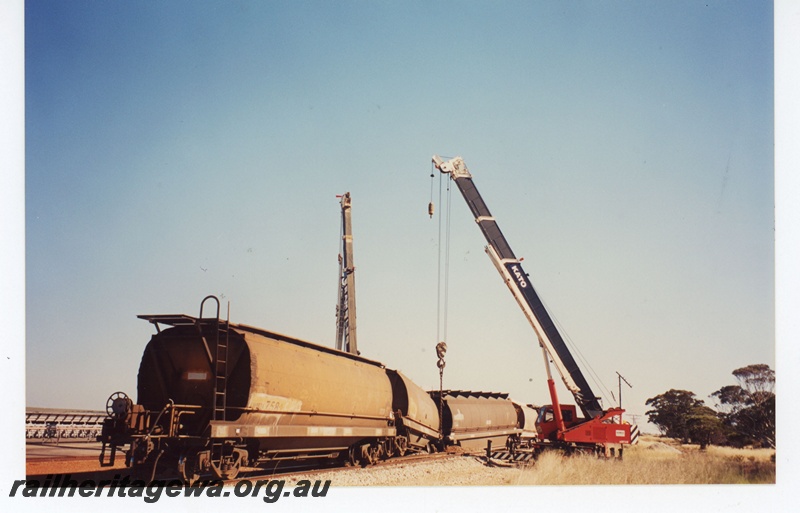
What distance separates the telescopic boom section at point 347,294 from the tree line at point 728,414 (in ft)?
36.2

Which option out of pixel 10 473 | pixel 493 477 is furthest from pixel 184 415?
pixel 493 477

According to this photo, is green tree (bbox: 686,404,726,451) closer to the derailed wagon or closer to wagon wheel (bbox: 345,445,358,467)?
wagon wheel (bbox: 345,445,358,467)

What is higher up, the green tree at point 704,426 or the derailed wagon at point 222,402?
the derailed wagon at point 222,402

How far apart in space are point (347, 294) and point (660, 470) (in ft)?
47.8

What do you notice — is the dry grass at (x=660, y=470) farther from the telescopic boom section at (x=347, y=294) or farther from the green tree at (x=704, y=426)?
the telescopic boom section at (x=347, y=294)

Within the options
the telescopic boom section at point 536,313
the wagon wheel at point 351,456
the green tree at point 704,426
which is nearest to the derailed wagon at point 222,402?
the wagon wheel at point 351,456

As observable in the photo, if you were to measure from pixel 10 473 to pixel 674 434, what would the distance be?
20.3 metres

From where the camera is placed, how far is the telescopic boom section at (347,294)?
Result: 2630 centimetres

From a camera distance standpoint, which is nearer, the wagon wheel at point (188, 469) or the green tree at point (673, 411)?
the wagon wheel at point (188, 469)

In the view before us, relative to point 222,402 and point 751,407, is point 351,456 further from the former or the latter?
point 751,407

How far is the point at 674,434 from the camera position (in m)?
23.8

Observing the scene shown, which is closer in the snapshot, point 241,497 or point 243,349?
point 241,497

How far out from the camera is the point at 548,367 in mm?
18328
